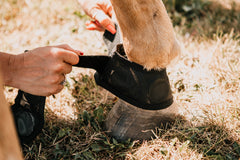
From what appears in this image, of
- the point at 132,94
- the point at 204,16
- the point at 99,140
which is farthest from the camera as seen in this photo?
the point at 204,16

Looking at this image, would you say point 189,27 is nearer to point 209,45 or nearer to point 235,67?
point 209,45

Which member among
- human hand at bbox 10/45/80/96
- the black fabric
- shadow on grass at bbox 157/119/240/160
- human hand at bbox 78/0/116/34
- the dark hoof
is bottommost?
shadow on grass at bbox 157/119/240/160

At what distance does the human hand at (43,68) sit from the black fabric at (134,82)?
0.34ft

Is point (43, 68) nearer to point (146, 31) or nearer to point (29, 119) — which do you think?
point (29, 119)

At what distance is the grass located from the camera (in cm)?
128

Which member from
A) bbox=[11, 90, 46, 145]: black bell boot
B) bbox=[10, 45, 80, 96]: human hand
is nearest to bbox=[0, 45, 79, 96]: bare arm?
bbox=[10, 45, 80, 96]: human hand

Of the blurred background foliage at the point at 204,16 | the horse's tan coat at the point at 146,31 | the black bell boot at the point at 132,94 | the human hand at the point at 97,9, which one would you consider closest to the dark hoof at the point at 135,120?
the black bell boot at the point at 132,94

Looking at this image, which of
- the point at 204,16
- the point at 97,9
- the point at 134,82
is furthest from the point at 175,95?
the point at 204,16

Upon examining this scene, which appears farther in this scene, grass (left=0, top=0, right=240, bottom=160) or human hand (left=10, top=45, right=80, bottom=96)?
grass (left=0, top=0, right=240, bottom=160)

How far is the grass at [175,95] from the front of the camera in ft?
4.21

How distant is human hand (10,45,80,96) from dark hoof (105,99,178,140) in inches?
15.3

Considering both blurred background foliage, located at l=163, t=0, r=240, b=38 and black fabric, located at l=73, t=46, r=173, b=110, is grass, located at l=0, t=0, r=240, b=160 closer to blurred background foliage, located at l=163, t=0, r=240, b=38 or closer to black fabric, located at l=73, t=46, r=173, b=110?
blurred background foliage, located at l=163, t=0, r=240, b=38

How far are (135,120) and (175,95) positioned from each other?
476 millimetres

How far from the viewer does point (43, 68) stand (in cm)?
119
